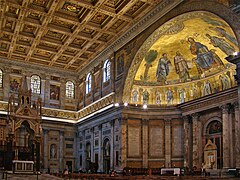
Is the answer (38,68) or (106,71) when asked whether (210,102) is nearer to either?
(106,71)

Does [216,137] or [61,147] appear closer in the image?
[216,137]

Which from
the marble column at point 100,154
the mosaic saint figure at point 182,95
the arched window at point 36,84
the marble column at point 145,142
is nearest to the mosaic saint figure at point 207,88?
the mosaic saint figure at point 182,95

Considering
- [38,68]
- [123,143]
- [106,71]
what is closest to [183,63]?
[106,71]

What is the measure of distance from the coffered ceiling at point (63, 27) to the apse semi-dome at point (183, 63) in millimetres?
2617

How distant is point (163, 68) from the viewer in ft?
101

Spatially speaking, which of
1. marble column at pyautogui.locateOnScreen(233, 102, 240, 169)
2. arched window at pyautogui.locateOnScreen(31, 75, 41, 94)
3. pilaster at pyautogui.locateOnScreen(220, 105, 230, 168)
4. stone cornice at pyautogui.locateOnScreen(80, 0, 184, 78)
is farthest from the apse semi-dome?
arched window at pyautogui.locateOnScreen(31, 75, 41, 94)

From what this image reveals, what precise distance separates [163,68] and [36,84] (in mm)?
14358

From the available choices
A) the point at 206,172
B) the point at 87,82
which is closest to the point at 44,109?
the point at 87,82

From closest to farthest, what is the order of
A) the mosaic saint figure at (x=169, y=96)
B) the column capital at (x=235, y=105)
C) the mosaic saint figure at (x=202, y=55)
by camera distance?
1. the column capital at (x=235, y=105)
2. the mosaic saint figure at (x=202, y=55)
3. the mosaic saint figure at (x=169, y=96)

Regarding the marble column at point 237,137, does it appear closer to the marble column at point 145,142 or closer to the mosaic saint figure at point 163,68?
the mosaic saint figure at point 163,68

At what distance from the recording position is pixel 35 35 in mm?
31453

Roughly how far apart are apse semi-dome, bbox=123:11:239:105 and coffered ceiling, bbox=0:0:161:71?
2.62m

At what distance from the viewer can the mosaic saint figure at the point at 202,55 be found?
27.4 m

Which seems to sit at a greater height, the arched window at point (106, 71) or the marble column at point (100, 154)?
the arched window at point (106, 71)
